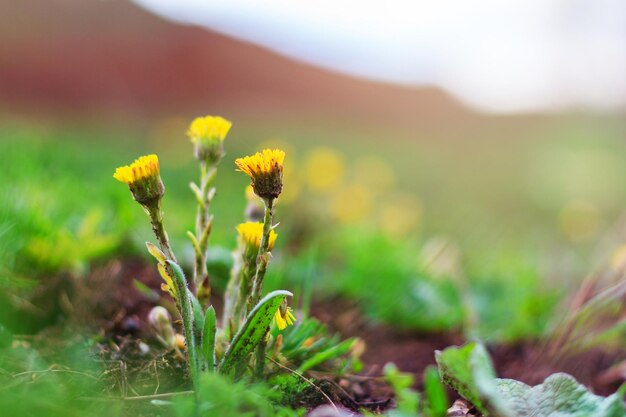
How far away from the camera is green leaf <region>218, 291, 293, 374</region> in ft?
3.18

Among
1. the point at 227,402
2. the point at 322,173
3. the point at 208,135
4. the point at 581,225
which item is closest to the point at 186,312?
the point at 227,402

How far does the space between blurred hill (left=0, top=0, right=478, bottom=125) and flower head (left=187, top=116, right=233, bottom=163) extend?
5.66 metres

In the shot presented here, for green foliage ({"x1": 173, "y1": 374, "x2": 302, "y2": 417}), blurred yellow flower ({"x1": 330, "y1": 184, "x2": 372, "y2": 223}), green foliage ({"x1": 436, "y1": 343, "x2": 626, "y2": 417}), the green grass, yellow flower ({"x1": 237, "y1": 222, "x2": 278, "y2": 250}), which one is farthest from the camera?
blurred yellow flower ({"x1": 330, "y1": 184, "x2": 372, "y2": 223})

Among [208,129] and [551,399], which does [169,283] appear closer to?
[208,129]

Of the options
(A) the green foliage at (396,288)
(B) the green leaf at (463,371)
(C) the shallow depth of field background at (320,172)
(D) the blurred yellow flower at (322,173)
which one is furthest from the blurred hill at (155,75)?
(B) the green leaf at (463,371)

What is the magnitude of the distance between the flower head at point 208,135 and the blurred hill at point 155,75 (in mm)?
5660

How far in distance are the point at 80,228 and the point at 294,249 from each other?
4.19 feet

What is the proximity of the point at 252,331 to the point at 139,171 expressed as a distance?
32 centimetres

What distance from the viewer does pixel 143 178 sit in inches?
A: 38.3

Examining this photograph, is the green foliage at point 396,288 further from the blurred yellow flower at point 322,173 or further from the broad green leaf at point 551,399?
the blurred yellow flower at point 322,173

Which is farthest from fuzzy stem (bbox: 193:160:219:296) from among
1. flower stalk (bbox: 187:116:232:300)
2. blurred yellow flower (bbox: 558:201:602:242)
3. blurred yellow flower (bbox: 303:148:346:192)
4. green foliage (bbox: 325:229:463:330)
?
blurred yellow flower (bbox: 558:201:602:242)

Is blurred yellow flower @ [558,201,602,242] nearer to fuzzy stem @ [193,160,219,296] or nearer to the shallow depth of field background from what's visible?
the shallow depth of field background

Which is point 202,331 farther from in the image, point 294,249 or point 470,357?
point 294,249

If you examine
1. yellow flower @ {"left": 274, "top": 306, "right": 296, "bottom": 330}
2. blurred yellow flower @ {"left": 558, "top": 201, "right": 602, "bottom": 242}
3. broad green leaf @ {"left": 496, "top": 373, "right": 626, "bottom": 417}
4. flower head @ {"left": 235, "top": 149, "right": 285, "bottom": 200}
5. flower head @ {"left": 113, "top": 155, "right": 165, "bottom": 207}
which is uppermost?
flower head @ {"left": 235, "top": 149, "right": 285, "bottom": 200}
